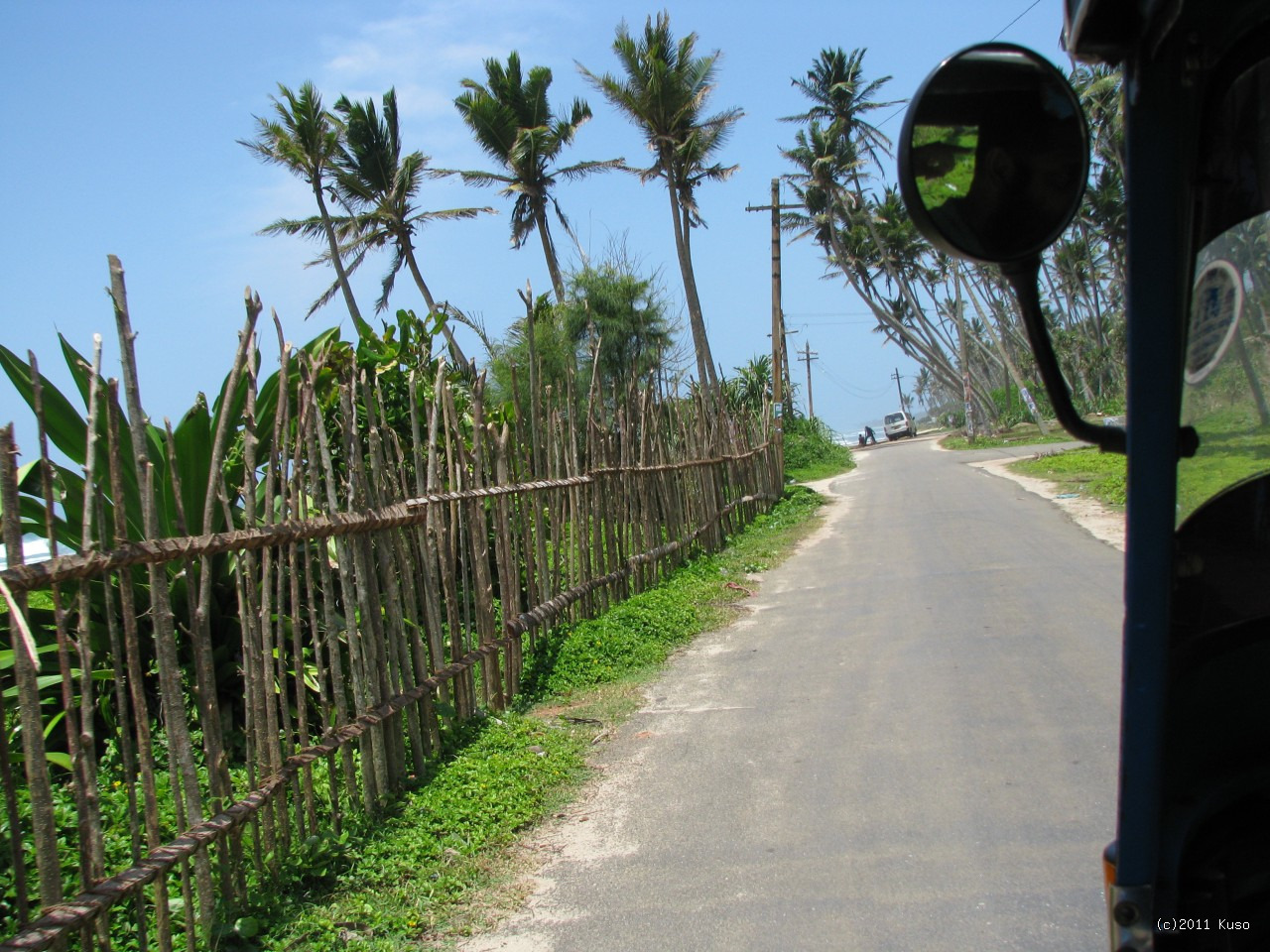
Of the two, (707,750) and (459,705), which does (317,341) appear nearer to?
(459,705)

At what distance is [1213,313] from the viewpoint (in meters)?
1.96

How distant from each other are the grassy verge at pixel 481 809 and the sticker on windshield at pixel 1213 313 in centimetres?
307

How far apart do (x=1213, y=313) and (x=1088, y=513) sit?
43.6ft

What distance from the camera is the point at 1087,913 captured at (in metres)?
3.54

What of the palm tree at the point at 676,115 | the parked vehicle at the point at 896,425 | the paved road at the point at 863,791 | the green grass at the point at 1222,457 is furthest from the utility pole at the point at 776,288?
the parked vehicle at the point at 896,425

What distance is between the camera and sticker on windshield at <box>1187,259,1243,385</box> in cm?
196

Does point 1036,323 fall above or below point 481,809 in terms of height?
above

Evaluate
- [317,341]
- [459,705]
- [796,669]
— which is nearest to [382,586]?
[459,705]

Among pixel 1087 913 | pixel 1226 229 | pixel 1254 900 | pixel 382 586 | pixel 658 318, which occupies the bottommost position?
pixel 1087 913

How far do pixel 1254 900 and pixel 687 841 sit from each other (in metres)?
2.90

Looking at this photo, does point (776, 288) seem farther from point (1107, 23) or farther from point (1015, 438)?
point (1107, 23)

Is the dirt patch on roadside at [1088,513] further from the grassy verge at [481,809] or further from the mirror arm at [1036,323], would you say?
the mirror arm at [1036,323]

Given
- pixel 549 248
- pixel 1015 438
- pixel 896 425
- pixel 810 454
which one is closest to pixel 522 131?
pixel 549 248

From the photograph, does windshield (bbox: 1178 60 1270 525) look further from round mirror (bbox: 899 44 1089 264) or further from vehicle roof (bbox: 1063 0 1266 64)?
round mirror (bbox: 899 44 1089 264)
